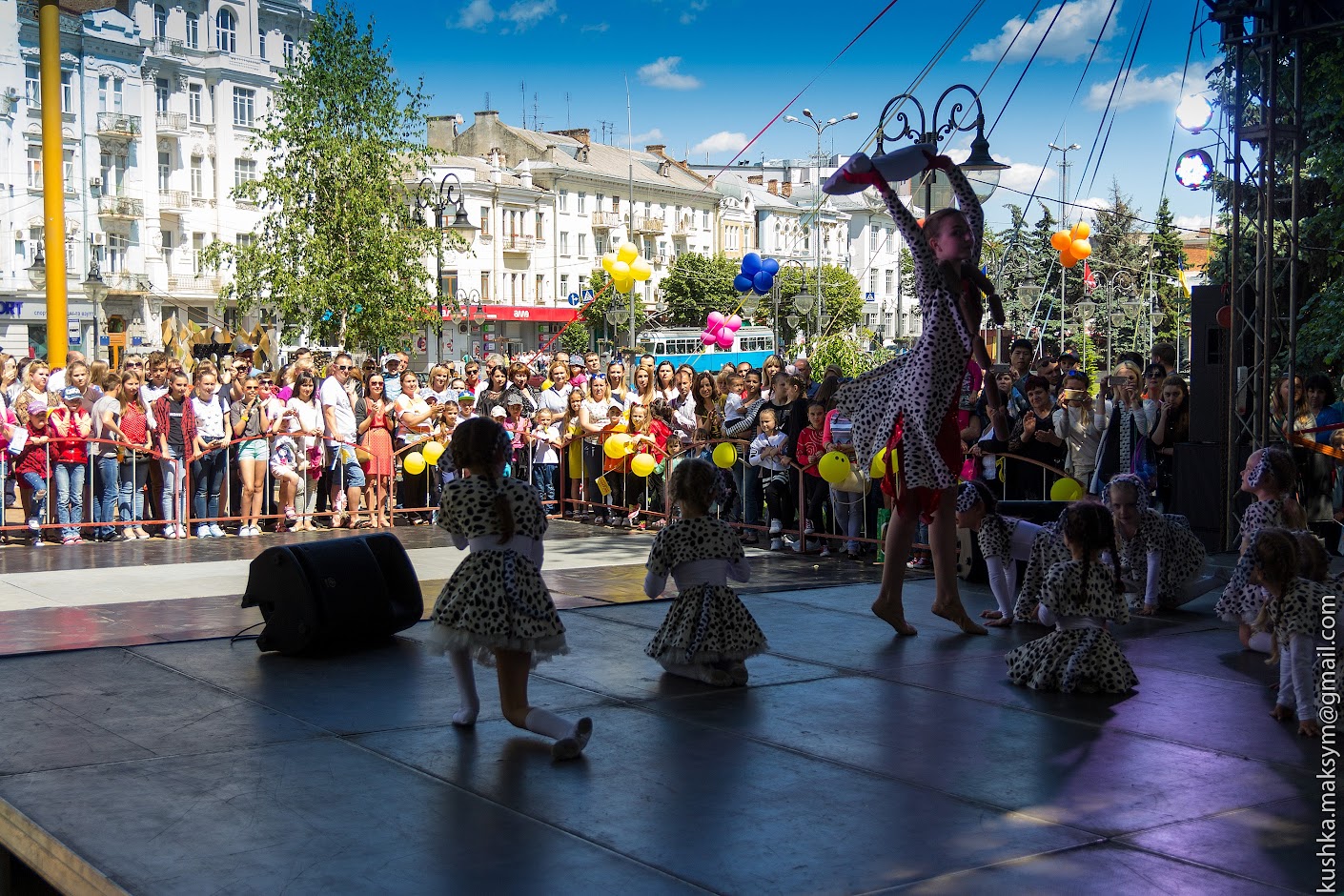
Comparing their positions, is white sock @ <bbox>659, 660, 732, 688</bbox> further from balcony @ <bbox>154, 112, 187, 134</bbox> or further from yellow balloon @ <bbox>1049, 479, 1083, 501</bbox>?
balcony @ <bbox>154, 112, 187, 134</bbox>

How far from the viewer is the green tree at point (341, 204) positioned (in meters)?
27.2

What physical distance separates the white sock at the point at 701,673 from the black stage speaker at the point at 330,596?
168cm

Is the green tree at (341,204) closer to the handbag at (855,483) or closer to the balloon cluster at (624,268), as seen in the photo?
the balloon cluster at (624,268)

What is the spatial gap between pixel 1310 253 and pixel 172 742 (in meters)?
16.1

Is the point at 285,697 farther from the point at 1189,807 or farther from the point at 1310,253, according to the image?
the point at 1310,253

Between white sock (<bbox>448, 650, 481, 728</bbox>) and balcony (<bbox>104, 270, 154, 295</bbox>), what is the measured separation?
53507mm

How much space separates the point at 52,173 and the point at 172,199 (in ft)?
154

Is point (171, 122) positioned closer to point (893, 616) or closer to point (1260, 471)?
point (893, 616)

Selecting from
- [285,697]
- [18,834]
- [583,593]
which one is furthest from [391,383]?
[18,834]

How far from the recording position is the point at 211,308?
58.2 metres

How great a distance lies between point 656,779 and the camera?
16.5 feet

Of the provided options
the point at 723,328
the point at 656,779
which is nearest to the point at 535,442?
→ the point at 656,779

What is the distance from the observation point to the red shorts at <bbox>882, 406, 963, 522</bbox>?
7.32m

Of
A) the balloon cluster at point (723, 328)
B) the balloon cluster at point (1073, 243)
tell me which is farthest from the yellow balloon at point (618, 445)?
the balloon cluster at point (723, 328)
